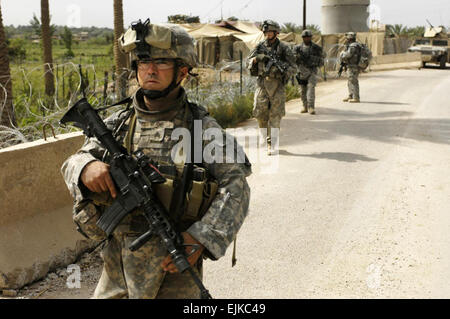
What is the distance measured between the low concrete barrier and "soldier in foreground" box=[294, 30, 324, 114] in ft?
58.7

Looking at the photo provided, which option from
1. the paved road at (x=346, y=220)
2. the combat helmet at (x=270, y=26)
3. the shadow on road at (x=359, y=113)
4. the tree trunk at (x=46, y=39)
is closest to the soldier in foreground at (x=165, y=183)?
the paved road at (x=346, y=220)

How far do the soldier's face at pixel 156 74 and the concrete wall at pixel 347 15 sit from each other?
40.3 m

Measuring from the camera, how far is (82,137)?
4309 mm

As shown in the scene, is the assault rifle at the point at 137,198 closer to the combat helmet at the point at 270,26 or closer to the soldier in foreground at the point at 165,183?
the soldier in foreground at the point at 165,183

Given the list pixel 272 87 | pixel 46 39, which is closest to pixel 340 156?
pixel 272 87

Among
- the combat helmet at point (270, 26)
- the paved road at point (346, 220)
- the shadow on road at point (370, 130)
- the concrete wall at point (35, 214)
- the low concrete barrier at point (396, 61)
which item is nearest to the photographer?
the concrete wall at point (35, 214)

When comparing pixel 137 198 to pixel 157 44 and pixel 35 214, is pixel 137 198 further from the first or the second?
pixel 35 214

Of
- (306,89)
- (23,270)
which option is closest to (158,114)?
(23,270)

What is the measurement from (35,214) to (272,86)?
4520mm

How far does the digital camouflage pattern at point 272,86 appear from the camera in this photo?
7531mm

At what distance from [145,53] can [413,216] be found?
374 centimetres

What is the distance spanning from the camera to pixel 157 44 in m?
2.23
